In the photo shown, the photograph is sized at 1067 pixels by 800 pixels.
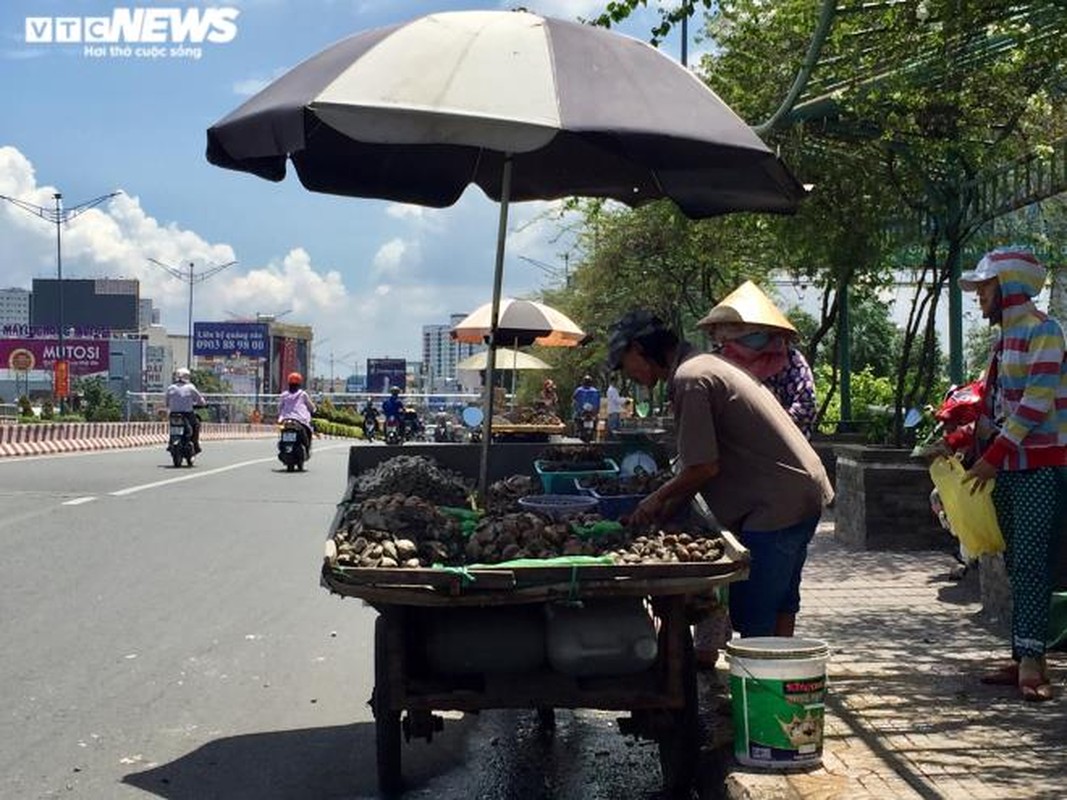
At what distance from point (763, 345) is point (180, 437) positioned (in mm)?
16686

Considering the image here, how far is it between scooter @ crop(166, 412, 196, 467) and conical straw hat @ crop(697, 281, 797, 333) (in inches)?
651

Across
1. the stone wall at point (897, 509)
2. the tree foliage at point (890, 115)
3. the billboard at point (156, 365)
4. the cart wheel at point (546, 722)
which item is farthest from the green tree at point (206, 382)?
the cart wheel at point (546, 722)

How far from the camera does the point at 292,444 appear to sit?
21.8m

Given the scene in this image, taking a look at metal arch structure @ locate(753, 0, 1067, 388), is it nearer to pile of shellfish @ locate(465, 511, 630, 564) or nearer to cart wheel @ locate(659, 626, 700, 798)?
pile of shellfish @ locate(465, 511, 630, 564)

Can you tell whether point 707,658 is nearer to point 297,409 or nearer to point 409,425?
point 297,409

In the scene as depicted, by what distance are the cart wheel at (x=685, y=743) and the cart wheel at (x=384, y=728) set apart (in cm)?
99

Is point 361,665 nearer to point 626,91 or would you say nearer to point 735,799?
point 735,799

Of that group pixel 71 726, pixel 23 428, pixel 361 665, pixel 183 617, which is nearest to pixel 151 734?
pixel 71 726

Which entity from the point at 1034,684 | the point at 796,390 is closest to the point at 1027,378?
the point at 1034,684

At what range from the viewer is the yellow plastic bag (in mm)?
5680

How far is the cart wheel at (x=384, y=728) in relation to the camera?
14.7ft

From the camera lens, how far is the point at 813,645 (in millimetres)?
4477

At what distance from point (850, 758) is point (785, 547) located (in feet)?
2.70

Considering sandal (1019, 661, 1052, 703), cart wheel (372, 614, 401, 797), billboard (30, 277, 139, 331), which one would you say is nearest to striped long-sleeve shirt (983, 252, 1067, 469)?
sandal (1019, 661, 1052, 703)
